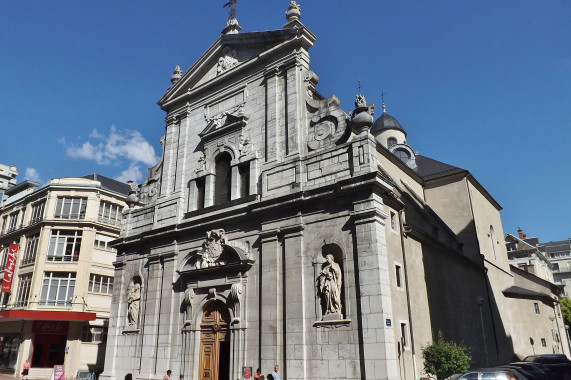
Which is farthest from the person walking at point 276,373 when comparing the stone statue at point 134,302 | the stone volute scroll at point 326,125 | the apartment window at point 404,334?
the stone statue at point 134,302

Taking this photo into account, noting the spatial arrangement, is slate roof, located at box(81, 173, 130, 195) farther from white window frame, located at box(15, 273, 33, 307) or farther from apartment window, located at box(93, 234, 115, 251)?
white window frame, located at box(15, 273, 33, 307)

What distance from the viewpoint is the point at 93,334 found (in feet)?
94.2

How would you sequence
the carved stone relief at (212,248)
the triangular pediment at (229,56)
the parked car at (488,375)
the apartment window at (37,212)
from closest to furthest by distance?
1. the parked car at (488,375)
2. the carved stone relief at (212,248)
3. the triangular pediment at (229,56)
4. the apartment window at (37,212)

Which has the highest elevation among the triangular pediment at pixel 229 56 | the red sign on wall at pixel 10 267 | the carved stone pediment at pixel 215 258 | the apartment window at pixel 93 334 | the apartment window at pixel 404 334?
the triangular pediment at pixel 229 56

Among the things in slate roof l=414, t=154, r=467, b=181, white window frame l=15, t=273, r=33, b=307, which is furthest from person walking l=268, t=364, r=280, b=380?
white window frame l=15, t=273, r=33, b=307

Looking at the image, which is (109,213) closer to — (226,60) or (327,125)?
(226,60)

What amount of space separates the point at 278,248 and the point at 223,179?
5.12 meters

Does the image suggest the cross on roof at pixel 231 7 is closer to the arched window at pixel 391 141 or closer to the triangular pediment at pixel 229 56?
the triangular pediment at pixel 229 56

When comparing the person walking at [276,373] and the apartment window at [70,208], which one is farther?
the apartment window at [70,208]

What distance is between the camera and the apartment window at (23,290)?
28953 mm

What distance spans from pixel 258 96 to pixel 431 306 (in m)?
11.2

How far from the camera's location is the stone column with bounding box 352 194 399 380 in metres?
12.2

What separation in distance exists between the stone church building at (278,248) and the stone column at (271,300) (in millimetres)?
49

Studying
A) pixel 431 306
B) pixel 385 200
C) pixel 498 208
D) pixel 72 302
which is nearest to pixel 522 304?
pixel 498 208
